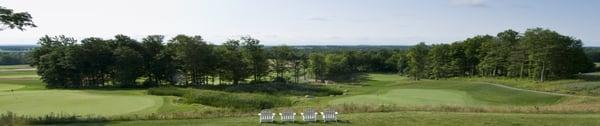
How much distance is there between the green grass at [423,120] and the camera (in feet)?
66.8

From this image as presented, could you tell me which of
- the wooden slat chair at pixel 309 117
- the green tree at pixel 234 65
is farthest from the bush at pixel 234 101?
the green tree at pixel 234 65

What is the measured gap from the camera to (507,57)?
3024 inches

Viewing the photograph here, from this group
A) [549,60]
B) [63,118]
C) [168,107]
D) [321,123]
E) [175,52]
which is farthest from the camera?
[175,52]

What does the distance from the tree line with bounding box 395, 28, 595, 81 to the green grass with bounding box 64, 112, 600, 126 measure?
48.1 meters

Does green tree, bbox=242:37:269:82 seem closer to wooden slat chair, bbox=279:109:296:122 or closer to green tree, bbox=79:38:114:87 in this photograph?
green tree, bbox=79:38:114:87

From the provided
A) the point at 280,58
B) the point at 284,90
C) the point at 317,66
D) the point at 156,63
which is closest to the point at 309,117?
the point at 284,90

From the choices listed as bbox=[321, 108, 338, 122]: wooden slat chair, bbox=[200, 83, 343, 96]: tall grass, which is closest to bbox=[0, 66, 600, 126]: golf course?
bbox=[321, 108, 338, 122]: wooden slat chair

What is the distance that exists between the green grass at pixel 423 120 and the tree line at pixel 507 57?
48.1 m

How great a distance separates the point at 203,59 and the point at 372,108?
156 feet

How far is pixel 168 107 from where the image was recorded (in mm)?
37344

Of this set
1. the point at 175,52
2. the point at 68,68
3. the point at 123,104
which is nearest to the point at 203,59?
the point at 175,52

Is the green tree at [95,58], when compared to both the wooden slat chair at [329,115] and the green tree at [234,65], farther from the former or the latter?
the wooden slat chair at [329,115]

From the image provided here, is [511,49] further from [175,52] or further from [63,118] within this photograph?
[63,118]

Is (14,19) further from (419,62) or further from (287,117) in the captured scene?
(419,62)
